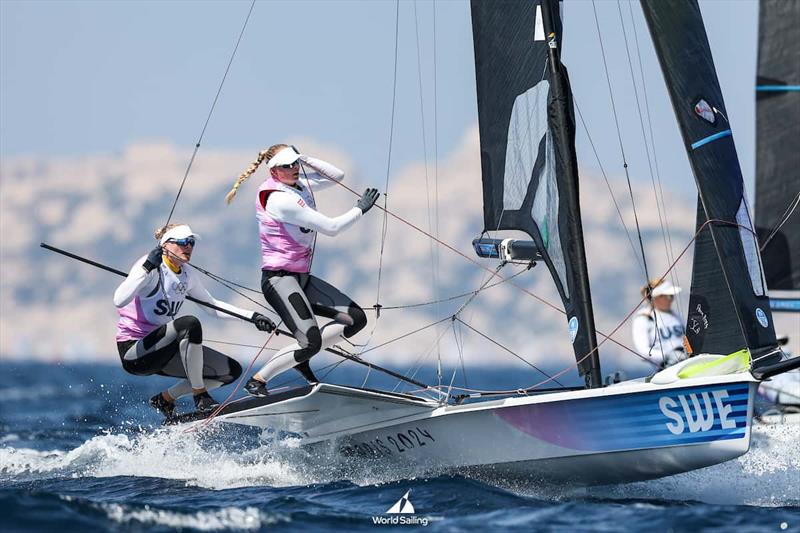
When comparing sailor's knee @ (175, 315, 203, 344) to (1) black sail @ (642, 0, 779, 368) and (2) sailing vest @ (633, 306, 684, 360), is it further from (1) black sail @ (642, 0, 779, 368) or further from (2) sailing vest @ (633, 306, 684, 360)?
(2) sailing vest @ (633, 306, 684, 360)

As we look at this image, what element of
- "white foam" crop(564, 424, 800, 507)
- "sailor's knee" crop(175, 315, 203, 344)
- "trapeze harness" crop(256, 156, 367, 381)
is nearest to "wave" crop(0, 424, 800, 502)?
"white foam" crop(564, 424, 800, 507)

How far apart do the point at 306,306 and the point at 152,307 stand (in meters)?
1.13

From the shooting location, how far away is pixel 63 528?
19.9 ft

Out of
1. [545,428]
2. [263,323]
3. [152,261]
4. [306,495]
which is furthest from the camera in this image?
[263,323]

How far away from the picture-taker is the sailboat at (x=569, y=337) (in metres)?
6.86

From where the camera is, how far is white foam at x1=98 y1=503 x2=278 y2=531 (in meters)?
6.13

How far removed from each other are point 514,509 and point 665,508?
85cm

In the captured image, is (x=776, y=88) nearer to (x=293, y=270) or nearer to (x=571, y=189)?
(x=571, y=189)

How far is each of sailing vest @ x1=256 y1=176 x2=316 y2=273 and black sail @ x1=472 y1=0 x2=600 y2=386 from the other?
1.42 m

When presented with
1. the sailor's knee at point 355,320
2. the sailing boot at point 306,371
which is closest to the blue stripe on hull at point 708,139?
the sailor's knee at point 355,320

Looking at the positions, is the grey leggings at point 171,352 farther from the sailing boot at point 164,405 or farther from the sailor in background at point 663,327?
the sailor in background at point 663,327

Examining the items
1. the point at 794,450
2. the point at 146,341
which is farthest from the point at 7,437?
the point at 794,450

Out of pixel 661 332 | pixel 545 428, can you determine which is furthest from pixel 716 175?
pixel 661 332

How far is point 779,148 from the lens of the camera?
1288 centimetres
